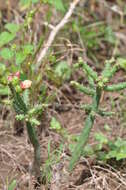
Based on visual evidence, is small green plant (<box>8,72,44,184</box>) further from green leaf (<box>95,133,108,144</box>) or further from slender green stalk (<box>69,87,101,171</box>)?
green leaf (<box>95,133,108,144</box>)

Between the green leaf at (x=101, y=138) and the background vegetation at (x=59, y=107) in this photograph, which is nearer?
the background vegetation at (x=59, y=107)

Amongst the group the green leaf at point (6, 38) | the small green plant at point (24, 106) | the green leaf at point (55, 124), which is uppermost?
the green leaf at point (6, 38)

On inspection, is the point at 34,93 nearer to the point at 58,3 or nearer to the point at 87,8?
the point at 58,3

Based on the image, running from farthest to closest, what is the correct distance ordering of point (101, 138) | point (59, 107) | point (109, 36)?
point (109, 36) < point (59, 107) < point (101, 138)

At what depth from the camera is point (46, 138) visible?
2.38 metres

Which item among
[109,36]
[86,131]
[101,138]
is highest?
[109,36]

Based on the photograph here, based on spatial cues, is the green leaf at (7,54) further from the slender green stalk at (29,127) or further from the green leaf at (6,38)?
the slender green stalk at (29,127)

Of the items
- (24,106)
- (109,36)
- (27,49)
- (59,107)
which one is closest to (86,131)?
(24,106)

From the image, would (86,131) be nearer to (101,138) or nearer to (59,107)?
(101,138)

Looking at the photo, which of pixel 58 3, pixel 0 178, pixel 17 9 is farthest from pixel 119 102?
pixel 17 9

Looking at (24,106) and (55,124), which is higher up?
(24,106)

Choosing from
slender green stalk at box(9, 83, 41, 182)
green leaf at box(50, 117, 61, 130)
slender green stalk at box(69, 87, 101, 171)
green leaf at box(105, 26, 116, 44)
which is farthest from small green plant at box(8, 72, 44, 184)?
green leaf at box(105, 26, 116, 44)

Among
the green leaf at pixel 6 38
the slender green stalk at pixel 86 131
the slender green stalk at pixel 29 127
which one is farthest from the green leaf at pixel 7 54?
the slender green stalk at pixel 86 131

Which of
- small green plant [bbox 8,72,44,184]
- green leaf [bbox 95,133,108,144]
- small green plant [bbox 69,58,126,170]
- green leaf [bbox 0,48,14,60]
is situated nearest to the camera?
small green plant [bbox 8,72,44,184]
